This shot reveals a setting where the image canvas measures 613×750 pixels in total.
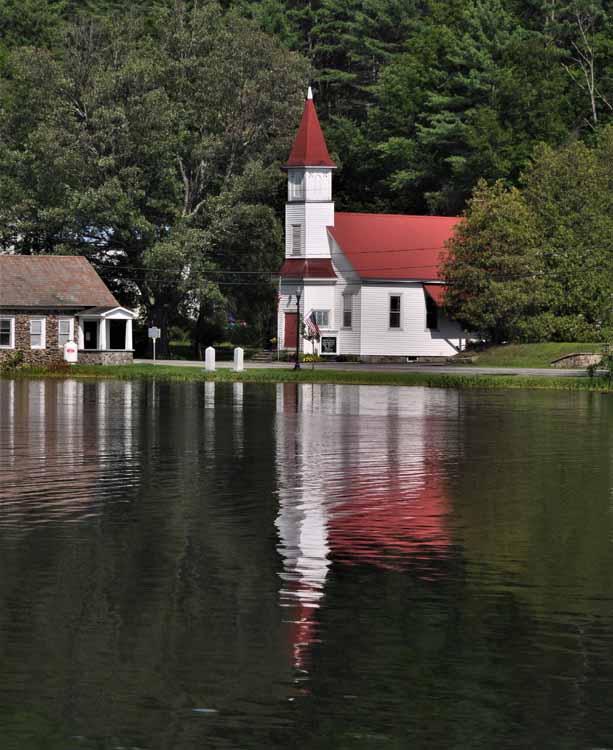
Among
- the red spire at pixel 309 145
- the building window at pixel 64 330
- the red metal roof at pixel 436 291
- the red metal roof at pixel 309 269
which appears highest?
the red spire at pixel 309 145

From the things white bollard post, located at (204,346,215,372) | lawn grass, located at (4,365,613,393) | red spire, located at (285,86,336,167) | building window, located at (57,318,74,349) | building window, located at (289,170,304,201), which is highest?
red spire, located at (285,86,336,167)

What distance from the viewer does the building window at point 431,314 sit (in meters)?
87.9

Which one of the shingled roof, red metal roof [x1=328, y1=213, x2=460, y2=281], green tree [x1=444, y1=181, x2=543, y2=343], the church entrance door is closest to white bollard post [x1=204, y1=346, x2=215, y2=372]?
the shingled roof

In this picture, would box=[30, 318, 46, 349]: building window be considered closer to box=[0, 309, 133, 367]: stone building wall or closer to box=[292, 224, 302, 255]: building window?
box=[0, 309, 133, 367]: stone building wall

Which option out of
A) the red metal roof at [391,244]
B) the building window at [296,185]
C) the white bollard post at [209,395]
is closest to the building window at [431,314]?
the red metal roof at [391,244]

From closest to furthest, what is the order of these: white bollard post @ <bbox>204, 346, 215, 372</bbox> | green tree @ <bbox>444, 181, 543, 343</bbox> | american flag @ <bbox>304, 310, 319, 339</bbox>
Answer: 1. white bollard post @ <bbox>204, 346, 215, 372</bbox>
2. green tree @ <bbox>444, 181, 543, 343</bbox>
3. american flag @ <bbox>304, 310, 319, 339</bbox>

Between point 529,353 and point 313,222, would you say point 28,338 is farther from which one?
point 529,353

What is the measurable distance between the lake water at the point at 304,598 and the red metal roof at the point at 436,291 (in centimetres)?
5689

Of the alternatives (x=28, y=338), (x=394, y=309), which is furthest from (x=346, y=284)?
(x=28, y=338)

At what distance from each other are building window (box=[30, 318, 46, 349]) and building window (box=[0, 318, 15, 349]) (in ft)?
3.45

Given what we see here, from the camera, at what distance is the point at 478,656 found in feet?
36.6

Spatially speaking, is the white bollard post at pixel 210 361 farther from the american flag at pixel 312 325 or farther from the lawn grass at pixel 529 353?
the lawn grass at pixel 529 353

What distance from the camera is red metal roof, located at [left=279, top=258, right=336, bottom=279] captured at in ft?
286

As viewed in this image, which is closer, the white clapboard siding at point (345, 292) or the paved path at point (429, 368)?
the paved path at point (429, 368)
